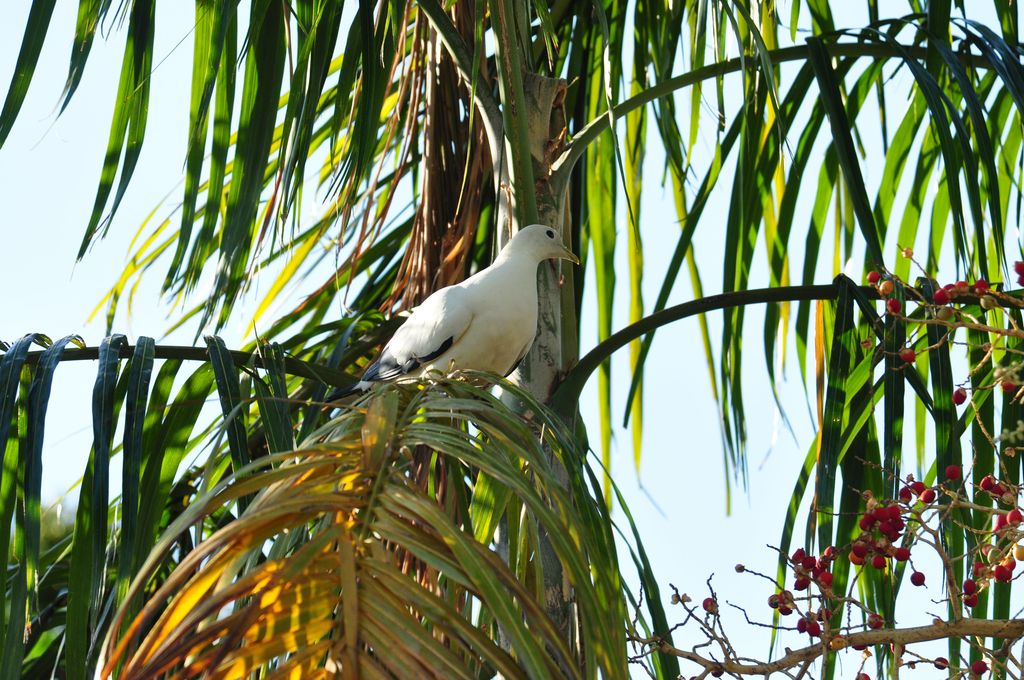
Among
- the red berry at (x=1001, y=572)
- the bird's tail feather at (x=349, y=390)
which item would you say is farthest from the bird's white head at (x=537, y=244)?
the red berry at (x=1001, y=572)

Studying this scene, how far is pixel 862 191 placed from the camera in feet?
8.15

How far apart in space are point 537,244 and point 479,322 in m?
0.25

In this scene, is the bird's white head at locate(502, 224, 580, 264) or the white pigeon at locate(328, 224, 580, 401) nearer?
the bird's white head at locate(502, 224, 580, 264)

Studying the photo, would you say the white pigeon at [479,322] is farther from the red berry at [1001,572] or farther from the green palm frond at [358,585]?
the green palm frond at [358,585]

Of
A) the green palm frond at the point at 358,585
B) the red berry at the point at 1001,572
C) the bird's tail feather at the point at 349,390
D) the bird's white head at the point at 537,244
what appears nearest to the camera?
the green palm frond at the point at 358,585

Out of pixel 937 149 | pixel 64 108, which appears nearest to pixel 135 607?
pixel 64 108

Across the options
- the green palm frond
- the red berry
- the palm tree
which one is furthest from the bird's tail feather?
the red berry

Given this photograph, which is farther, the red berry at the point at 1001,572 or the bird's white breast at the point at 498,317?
the bird's white breast at the point at 498,317

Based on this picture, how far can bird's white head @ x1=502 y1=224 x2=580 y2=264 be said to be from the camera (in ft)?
8.39

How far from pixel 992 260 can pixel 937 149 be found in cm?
30

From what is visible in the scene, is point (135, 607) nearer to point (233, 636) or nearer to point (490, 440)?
point (490, 440)

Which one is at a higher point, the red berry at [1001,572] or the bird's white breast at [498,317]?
the bird's white breast at [498,317]

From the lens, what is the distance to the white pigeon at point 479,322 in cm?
270

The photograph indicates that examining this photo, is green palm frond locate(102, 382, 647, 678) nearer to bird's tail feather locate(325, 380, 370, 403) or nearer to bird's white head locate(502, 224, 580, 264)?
bird's tail feather locate(325, 380, 370, 403)
